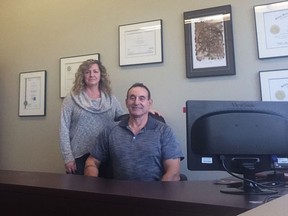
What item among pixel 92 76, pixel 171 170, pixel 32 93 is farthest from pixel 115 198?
pixel 32 93

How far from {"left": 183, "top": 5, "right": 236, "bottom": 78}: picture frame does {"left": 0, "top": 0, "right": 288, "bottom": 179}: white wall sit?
0.17 ft

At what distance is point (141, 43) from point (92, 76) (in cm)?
62

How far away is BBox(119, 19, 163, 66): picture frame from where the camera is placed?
2.82 metres

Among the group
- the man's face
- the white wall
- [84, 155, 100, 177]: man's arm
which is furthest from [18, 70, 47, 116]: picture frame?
the man's face

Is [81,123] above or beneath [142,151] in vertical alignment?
above

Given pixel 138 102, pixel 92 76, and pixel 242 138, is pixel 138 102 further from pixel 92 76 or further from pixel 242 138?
pixel 242 138

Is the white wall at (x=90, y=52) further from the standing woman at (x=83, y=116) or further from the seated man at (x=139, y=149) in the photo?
the seated man at (x=139, y=149)

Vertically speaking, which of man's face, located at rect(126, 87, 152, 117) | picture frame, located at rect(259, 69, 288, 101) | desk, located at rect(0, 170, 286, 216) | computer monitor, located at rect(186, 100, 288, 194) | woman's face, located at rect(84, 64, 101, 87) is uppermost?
woman's face, located at rect(84, 64, 101, 87)

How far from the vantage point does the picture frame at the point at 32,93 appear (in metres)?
3.27

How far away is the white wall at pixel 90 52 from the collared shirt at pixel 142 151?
2.24 feet

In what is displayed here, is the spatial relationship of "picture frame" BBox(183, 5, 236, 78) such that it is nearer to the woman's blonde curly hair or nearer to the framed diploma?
the framed diploma

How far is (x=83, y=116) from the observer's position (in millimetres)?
2527

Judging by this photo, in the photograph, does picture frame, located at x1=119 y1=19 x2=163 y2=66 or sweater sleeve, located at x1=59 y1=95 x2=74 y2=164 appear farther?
picture frame, located at x1=119 y1=19 x2=163 y2=66

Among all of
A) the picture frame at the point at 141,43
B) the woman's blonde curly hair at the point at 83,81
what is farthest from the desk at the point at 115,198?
the picture frame at the point at 141,43
